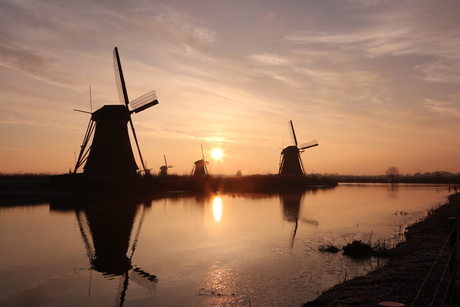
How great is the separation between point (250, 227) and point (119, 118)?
2176cm

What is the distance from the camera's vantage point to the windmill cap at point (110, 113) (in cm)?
3616

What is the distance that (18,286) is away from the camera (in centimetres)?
950

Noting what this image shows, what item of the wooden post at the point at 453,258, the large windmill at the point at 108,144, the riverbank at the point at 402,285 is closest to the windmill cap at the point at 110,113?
the large windmill at the point at 108,144

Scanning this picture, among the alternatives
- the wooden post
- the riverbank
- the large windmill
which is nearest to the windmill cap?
the large windmill

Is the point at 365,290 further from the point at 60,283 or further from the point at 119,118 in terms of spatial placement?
the point at 119,118

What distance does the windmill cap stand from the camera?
36.2 meters

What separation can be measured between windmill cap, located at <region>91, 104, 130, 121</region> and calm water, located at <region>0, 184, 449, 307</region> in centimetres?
1472

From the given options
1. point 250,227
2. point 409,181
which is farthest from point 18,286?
point 409,181

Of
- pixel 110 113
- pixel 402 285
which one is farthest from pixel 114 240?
pixel 110 113

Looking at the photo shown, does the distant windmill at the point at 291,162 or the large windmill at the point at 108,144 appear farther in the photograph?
the distant windmill at the point at 291,162

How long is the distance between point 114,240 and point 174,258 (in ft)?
12.9

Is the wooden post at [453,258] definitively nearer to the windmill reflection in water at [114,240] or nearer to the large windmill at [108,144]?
the windmill reflection in water at [114,240]

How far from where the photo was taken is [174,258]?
12789 millimetres

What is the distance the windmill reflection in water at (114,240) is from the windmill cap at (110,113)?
1183 cm
